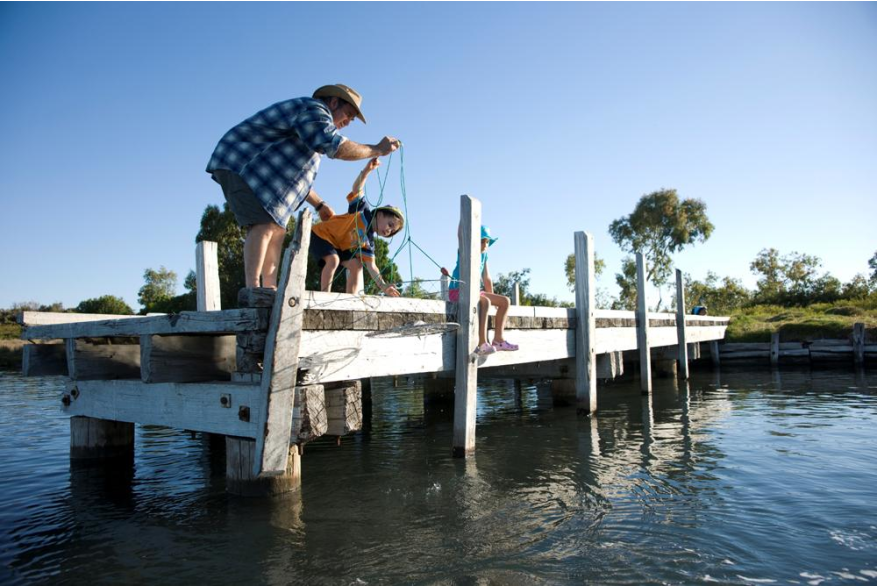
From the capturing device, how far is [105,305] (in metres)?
47.9

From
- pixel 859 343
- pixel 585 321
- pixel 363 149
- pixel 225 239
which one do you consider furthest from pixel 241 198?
pixel 225 239

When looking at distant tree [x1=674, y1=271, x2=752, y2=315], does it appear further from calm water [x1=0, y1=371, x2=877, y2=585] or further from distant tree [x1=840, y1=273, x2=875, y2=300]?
calm water [x1=0, y1=371, x2=877, y2=585]

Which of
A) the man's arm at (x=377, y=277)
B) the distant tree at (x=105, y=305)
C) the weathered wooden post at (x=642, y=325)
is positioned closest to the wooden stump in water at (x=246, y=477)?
the man's arm at (x=377, y=277)

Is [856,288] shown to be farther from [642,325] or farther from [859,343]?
[642,325]

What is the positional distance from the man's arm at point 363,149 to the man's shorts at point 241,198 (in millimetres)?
647

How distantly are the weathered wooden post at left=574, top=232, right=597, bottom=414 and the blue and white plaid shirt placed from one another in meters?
5.86

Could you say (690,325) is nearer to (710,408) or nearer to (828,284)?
(710,408)

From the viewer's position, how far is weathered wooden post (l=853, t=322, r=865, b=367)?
1698 centimetres

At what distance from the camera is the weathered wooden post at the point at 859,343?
17.0 metres

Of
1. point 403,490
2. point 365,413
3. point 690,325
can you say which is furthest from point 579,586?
point 690,325

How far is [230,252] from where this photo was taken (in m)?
34.0

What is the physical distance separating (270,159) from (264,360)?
140cm

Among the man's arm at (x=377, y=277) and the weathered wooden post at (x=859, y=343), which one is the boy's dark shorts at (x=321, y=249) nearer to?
the man's arm at (x=377, y=277)

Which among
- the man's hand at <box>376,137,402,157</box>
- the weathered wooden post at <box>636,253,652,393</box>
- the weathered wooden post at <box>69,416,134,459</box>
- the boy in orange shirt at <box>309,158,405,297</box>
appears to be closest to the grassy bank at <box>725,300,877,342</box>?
the weathered wooden post at <box>636,253,652,393</box>
